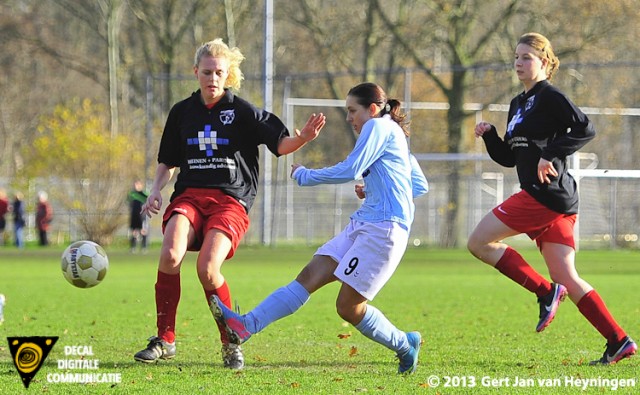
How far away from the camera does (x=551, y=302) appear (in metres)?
7.21

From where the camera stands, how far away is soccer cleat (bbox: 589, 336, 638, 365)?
277 inches

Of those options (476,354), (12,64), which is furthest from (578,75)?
(12,64)

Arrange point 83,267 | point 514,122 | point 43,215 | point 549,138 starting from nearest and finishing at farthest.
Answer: point 549,138, point 514,122, point 83,267, point 43,215

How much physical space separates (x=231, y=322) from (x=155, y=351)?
0.86 metres

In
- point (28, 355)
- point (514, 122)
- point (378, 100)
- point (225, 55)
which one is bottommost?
point (28, 355)

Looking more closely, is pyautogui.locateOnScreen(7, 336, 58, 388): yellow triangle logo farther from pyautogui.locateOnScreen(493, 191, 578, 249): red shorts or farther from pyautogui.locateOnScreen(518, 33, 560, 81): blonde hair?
pyautogui.locateOnScreen(518, 33, 560, 81): blonde hair

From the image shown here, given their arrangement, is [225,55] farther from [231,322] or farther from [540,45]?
[540,45]

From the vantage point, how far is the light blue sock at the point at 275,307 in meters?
6.50

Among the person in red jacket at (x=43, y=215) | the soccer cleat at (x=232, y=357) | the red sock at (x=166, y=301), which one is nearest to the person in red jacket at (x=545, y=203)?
the soccer cleat at (x=232, y=357)

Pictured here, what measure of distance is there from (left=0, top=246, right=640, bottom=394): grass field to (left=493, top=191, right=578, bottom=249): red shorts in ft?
2.58

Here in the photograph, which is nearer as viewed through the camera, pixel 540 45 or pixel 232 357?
pixel 232 357

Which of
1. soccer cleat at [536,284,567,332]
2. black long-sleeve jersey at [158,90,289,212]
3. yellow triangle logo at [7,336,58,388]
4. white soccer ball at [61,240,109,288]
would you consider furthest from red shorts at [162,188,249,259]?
soccer cleat at [536,284,567,332]

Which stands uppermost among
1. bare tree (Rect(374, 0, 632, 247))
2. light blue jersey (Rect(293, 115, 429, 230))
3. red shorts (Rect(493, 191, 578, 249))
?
bare tree (Rect(374, 0, 632, 247))

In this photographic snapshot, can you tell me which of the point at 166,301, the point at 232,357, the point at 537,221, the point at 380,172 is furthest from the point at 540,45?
the point at 166,301
